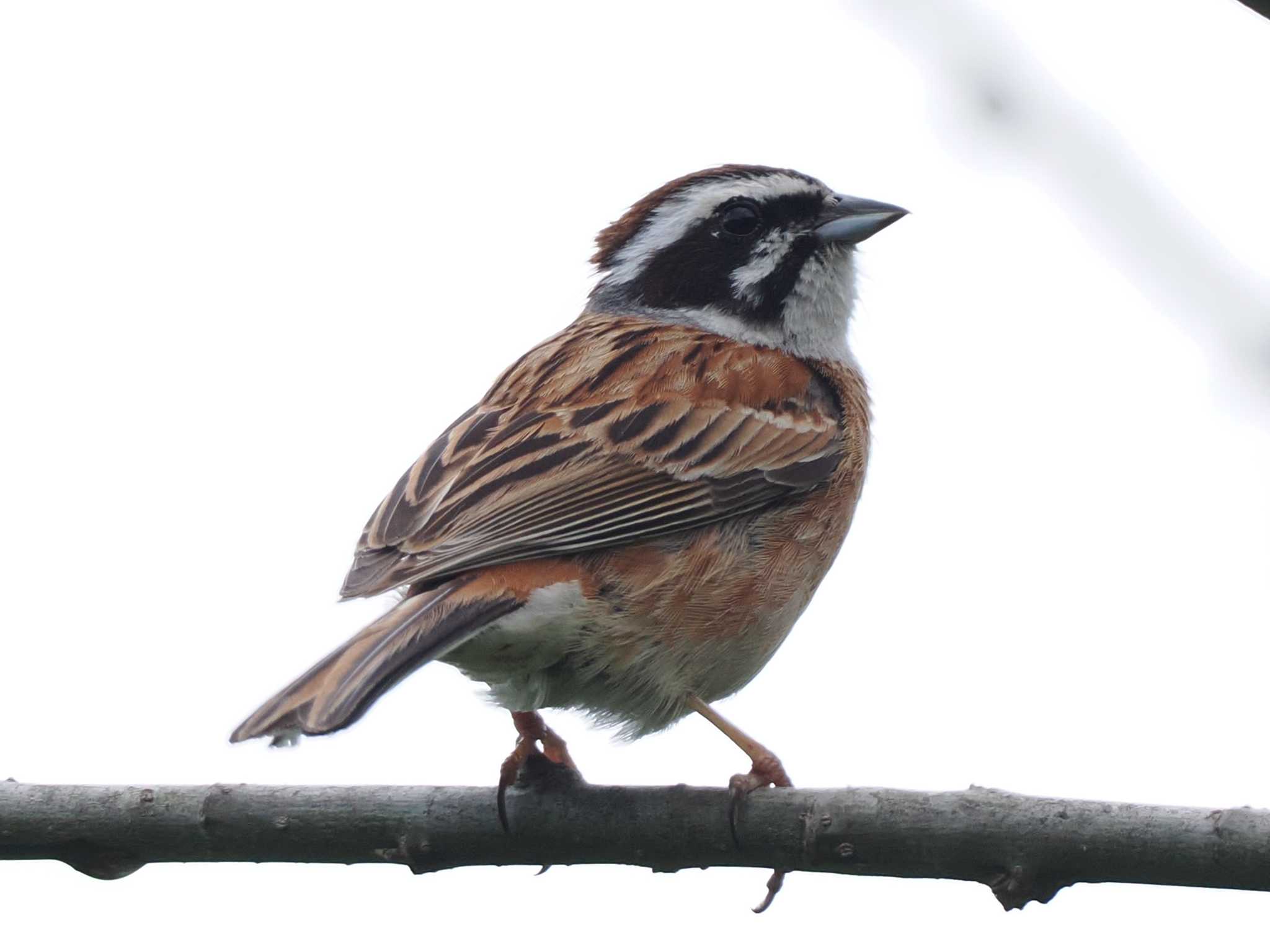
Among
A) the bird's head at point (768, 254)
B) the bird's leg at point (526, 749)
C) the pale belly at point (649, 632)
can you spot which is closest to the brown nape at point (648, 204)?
the bird's head at point (768, 254)

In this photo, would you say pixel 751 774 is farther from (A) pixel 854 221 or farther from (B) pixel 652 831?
(A) pixel 854 221

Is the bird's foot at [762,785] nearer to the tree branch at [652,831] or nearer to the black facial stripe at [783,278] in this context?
the tree branch at [652,831]

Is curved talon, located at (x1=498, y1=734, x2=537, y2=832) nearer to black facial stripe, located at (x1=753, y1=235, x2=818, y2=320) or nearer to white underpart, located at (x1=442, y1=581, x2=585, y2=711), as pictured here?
white underpart, located at (x1=442, y1=581, x2=585, y2=711)

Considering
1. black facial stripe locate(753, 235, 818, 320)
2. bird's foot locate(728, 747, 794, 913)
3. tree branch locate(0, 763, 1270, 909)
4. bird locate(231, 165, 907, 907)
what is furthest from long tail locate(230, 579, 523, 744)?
black facial stripe locate(753, 235, 818, 320)

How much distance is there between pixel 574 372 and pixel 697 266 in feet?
3.85

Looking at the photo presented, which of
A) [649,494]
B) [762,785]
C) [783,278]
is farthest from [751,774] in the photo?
[783,278]

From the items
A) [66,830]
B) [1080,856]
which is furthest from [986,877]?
[66,830]

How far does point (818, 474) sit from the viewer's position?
696 centimetres

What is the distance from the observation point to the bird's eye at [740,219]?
306 inches

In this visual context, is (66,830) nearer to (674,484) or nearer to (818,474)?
(674,484)

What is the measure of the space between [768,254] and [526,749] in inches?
124

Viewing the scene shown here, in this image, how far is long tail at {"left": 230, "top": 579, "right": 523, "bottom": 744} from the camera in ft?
14.5

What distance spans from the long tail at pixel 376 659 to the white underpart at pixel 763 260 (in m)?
2.83

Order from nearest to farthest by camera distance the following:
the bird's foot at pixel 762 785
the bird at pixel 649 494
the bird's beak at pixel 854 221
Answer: the bird's foot at pixel 762 785, the bird at pixel 649 494, the bird's beak at pixel 854 221
